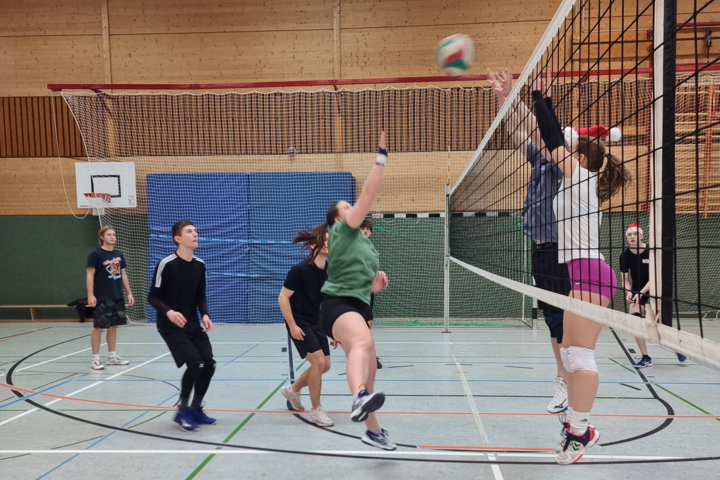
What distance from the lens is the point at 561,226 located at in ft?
10.6

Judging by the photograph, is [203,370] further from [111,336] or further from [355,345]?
[111,336]

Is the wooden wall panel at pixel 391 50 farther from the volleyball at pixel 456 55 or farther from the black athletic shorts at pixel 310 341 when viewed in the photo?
the black athletic shorts at pixel 310 341

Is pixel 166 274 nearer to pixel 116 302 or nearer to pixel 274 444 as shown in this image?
pixel 274 444

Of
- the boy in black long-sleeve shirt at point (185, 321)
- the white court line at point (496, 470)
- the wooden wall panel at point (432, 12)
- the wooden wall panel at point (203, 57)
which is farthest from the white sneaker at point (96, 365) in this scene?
the wooden wall panel at point (432, 12)

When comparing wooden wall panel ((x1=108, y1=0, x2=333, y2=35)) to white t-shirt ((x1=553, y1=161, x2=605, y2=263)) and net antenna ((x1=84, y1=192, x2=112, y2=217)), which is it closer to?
net antenna ((x1=84, y1=192, x2=112, y2=217))

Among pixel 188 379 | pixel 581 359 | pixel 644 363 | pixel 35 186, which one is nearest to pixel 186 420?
pixel 188 379

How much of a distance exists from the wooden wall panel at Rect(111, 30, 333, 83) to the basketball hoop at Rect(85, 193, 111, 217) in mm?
3083

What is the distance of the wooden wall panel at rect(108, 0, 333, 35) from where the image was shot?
12.3m

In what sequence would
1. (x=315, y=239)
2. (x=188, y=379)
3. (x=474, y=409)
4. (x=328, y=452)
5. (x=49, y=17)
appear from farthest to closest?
(x=49, y=17)
(x=474, y=409)
(x=188, y=379)
(x=315, y=239)
(x=328, y=452)

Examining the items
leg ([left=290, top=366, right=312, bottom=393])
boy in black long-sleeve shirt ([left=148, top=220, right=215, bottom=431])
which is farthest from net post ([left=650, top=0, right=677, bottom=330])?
boy in black long-sleeve shirt ([left=148, top=220, right=215, bottom=431])

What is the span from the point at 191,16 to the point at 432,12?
18.7 ft

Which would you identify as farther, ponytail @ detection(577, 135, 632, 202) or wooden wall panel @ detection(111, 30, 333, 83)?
wooden wall panel @ detection(111, 30, 333, 83)

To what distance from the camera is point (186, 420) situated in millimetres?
4203

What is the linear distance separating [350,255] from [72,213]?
11.2m
